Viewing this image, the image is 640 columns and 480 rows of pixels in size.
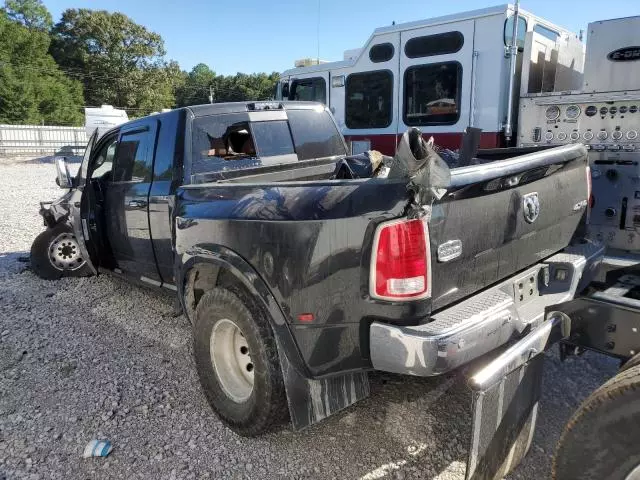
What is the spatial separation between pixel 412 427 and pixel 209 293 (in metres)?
1.44

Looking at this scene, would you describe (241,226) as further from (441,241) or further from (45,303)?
(45,303)

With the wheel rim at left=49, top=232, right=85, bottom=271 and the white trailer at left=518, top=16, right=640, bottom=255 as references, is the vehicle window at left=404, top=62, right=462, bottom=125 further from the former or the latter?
the wheel rim at left=49, top=232, right=85, bottom=271

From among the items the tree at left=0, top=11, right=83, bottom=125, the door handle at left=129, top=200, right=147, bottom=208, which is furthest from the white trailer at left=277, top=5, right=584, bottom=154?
the tree at left=0, top=11, right=83, bottom=125

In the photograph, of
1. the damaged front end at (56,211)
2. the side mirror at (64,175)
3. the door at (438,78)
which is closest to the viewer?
the side mirror at (64,175)

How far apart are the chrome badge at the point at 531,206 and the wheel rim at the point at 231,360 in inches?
69.6

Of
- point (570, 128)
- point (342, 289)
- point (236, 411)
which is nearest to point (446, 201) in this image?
point (342, 289)

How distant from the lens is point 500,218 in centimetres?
266

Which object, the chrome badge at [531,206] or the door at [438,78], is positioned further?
the door at [438,78]

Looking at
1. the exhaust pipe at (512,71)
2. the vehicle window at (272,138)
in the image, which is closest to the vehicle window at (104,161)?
the vehicle window at (272,138)

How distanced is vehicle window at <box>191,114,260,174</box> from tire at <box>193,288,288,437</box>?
1157mm

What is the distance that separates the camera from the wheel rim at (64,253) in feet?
20.6

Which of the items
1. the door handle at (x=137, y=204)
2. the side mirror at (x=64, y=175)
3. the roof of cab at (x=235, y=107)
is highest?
the roof of cab at (x=235, y=107)

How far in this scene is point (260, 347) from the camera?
8.78 feet

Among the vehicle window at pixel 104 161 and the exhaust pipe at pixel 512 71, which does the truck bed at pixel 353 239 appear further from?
the exhaust pipe at pixel 512 71
